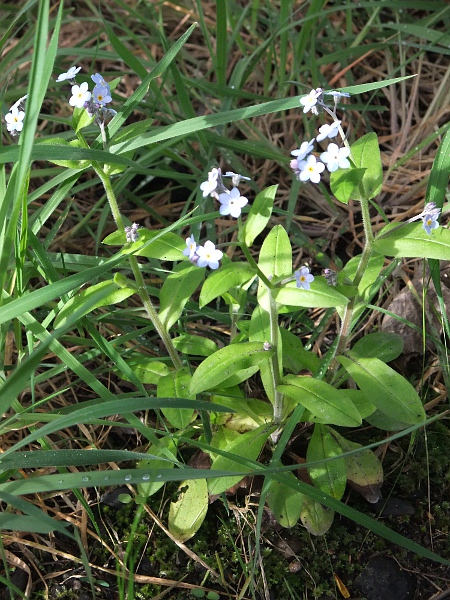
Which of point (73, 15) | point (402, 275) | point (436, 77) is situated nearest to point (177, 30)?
point (73, 15)

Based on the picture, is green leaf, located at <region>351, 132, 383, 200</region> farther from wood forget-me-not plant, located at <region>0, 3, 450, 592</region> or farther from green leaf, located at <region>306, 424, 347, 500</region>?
green leaf, located at <region>306, 424, 347, 500</region>

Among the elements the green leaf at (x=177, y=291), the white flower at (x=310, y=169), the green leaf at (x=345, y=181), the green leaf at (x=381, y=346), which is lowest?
the green leaf at (x=381, y=346)

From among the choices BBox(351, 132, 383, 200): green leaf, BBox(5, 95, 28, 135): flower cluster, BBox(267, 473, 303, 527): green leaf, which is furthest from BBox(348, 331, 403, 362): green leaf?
BBox(5, 95, 28, 135): flower cluster

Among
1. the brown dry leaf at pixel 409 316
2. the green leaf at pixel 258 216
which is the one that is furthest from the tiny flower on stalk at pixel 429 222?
the brown dry leaf at pixel 409 316

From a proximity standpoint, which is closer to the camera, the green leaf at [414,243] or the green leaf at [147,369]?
the green leaf at [414,243]

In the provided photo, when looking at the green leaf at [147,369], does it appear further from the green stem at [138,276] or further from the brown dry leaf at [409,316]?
the brown dry leaf at [409,316]
